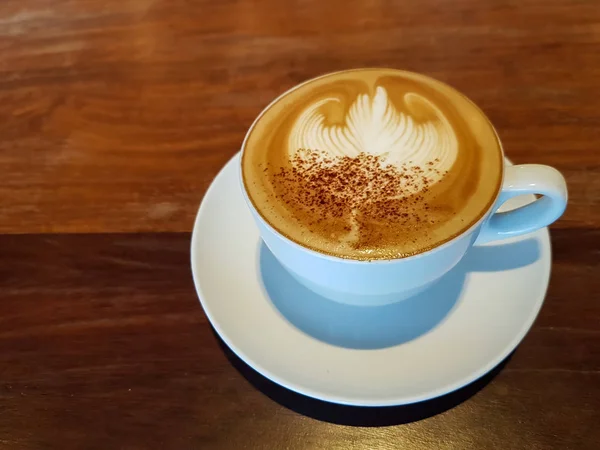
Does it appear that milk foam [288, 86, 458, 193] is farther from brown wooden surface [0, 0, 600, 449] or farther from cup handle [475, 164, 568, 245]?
brown wooden surface [0, 0, 600, 449]

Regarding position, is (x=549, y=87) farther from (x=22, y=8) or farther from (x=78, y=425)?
(x=22, y=8)

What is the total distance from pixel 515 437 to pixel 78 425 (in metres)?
0.49

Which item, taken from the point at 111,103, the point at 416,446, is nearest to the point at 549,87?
the point at 416,446

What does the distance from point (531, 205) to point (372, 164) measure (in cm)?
19

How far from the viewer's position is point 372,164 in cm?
61

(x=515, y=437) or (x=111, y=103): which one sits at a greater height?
(x=111, y=103)

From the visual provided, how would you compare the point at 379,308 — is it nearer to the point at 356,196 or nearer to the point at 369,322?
the point at 369,322

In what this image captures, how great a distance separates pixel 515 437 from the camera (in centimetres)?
58

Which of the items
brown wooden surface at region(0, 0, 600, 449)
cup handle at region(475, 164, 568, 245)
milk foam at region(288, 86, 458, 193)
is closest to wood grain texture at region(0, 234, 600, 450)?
brown wooden surface at region(0, 0, 600, 449)

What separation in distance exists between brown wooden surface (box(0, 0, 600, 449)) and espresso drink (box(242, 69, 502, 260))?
0.20 metres

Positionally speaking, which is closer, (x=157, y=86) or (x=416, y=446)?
(x=416, y=446)

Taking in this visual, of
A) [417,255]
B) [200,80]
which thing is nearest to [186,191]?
[200,80]

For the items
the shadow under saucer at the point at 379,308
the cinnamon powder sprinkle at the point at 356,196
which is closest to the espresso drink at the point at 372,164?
the cinnamon powder sprinkle at the point at 356,196

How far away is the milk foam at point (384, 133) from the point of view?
620 millimetres
